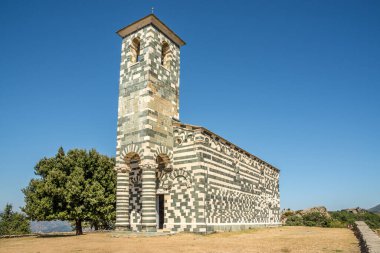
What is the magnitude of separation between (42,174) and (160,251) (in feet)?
49.7

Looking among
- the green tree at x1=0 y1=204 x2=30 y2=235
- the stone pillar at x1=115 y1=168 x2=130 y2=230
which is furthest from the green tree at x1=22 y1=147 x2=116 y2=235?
the green tree at x1=0 y1=204 x2=30 y2=235

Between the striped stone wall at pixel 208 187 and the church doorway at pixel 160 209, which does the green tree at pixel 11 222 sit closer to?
the church doorway at pixel 160 209

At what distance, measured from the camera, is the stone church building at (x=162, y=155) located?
19.9m

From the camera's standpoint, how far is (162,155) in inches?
846

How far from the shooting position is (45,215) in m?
21.4

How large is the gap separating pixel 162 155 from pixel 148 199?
3519 mm

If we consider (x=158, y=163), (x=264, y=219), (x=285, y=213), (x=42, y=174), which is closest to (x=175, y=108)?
(x=158, y=163)

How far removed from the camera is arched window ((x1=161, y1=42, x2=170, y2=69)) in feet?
80.0

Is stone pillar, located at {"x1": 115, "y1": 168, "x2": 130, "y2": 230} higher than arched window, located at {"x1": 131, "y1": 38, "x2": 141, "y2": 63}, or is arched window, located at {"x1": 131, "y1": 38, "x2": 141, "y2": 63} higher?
arched window, located at {"x1": 131, "y1": 38, "x2": 141, "y2": 63}

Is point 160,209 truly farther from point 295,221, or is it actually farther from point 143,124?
point 295,221

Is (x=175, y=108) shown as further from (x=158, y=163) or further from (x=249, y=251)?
(x=249, y=251)

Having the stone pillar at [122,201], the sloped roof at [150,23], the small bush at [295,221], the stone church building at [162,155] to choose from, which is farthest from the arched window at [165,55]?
the small bush at [295,221]

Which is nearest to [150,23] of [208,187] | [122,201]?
[208,187]

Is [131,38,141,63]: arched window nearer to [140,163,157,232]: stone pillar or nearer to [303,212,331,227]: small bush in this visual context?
[140,163,157,232]: stone pillar
